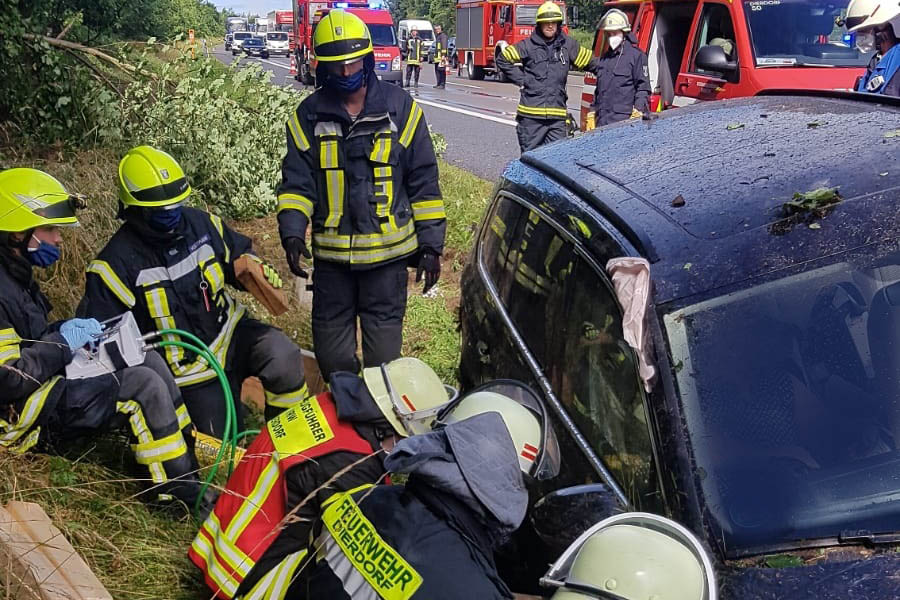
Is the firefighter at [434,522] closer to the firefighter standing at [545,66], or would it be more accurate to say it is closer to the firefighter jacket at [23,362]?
the firefighter jacket at [23,362]

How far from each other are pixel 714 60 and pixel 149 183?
15.0ft

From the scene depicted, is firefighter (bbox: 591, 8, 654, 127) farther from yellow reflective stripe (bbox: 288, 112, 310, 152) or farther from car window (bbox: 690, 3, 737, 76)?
yellow reflective stripe (bbox: 288, 112, 310, 152)

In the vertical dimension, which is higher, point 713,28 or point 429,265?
point 713,28

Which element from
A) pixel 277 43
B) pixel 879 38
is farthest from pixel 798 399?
pixel 277 43

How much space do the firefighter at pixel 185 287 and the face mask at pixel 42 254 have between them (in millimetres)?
214

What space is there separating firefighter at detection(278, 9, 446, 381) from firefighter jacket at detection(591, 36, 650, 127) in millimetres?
4179

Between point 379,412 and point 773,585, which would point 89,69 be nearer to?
point 379,412

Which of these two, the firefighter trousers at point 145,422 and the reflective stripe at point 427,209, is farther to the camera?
the reflective stripe at point 427,209

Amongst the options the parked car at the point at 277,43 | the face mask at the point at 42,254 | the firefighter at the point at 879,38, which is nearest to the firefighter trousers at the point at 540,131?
the firefighter at the point at 879,38

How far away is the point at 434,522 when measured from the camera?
1.88 meters

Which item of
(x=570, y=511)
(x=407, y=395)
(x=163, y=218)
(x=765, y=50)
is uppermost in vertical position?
(x=765, y=50)

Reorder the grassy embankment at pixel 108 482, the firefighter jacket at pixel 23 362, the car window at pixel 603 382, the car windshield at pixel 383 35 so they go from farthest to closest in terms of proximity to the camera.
→ the car windshield at pixel 383 35, the firefighter jacket at pixel 23 362, the grassy embankment at pixel 108 482, the car window at pixel 603 382

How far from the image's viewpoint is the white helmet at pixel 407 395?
2361 millimetres

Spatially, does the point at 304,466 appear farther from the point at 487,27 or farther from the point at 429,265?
the point at 487,27
